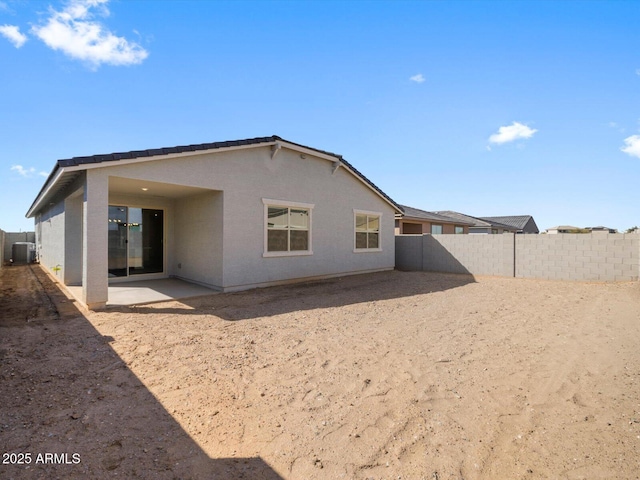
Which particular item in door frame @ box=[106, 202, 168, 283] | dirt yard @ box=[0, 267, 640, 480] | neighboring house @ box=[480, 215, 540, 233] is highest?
neighboring house @ box=[480, 215, 540, 233]

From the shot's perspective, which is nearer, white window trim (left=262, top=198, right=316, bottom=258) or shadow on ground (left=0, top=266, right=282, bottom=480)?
shadow on ground (left=0, top=266, right=282, bottom=480)

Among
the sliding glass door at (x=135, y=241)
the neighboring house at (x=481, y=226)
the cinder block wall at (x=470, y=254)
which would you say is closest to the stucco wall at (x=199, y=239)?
the sliding glass door at (x=135, y=241)

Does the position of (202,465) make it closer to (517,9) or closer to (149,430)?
(149,430)

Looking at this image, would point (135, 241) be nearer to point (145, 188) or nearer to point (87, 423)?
point (145, 188)

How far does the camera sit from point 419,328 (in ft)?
19.0

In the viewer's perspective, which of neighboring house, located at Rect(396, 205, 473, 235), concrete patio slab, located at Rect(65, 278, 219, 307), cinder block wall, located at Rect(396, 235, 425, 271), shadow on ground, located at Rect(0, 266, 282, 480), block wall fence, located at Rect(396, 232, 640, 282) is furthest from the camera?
neighboring house, located at Rect(396, 205, 473, 235)

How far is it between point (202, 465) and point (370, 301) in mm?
6311

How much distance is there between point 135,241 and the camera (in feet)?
34.5

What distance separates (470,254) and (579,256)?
3829mm

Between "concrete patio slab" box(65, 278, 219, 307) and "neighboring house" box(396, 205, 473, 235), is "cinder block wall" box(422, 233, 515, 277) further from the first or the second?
"concrete patio slab" box(65, 278, 219, 307)

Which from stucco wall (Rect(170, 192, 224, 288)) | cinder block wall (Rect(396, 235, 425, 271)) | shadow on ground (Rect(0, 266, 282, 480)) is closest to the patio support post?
shadow on ground (Rect(0, 266, 282, 480))

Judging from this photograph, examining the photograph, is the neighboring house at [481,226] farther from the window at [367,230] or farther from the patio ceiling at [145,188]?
the patio ceiling at [145,188]

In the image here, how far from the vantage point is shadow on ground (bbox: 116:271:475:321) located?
22.9 ft

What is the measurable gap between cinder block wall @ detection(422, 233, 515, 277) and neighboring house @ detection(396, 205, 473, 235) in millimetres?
4279
